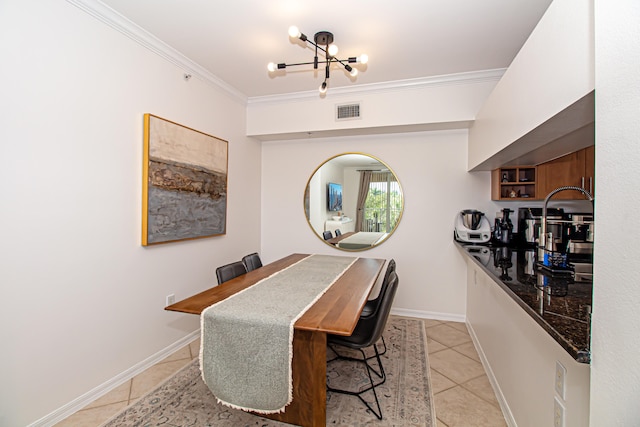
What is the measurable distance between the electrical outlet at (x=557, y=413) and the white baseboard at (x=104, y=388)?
2.62m

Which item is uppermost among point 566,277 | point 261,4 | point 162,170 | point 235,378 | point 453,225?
point 261,4

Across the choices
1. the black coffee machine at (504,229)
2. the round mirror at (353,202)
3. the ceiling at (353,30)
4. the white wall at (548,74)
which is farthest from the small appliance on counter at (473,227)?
the ceiling at (353,30)

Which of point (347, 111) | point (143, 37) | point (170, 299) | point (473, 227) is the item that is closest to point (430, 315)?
point (473, 227)

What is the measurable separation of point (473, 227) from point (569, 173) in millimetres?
938

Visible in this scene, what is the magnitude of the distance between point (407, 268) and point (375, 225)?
2.12ft

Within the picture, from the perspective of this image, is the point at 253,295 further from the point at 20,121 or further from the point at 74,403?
the point at 20,121

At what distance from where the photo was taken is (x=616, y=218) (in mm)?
723

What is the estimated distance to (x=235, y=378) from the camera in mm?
1524

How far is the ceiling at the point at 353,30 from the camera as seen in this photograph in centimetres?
195

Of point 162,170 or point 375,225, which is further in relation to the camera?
point 375,225

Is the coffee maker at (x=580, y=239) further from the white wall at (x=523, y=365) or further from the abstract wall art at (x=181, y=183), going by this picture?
the abstract wall art at (x=181, y=183)

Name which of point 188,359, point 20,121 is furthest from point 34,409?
point 20,121

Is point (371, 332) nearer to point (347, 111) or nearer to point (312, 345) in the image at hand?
point (312, 345)

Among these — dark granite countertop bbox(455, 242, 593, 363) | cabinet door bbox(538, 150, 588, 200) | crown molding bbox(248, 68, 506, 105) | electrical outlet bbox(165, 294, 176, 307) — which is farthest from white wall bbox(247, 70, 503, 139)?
electrical outlet bbox(165, 294, 176, 307)
